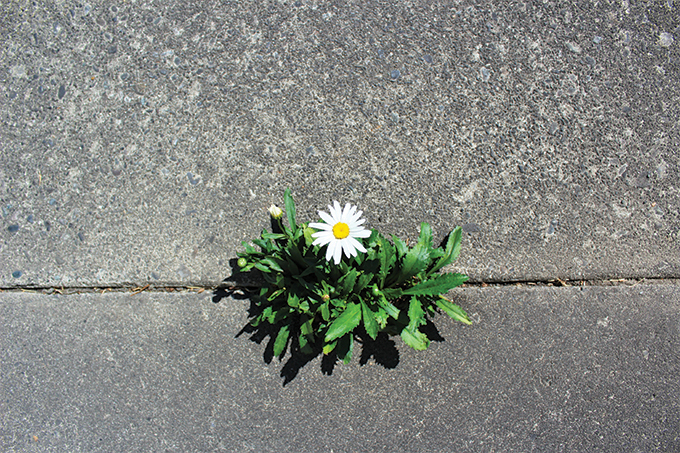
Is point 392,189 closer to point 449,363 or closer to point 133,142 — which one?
point 449,363

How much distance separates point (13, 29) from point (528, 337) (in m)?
3.33

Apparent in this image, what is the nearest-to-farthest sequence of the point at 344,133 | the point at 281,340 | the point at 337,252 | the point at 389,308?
1. the point at 337,252
2. the point at 389,308
3. the point at 281,340
4. the point at 344,133

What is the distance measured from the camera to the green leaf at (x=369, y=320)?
195cm

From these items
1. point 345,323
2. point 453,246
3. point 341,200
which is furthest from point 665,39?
point 345,323

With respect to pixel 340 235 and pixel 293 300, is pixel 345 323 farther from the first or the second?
pixel 340 235

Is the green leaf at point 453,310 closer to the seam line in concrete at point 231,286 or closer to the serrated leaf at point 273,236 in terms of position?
the seam line in concrete at point 231,286

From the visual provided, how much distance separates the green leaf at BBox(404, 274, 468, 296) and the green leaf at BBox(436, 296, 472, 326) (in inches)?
6.3

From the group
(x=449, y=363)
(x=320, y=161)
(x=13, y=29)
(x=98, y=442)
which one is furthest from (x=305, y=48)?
(x=98, y=442)

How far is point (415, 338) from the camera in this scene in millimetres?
2125

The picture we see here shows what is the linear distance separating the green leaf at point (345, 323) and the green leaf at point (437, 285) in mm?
251

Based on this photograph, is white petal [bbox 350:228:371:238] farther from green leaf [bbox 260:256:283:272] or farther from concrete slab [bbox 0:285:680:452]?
concrete slab [bbox 0:285:680:452]

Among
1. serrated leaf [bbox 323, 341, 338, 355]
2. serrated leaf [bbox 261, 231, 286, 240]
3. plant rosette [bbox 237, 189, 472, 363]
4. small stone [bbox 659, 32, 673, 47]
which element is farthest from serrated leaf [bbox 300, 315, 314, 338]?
small stone [bbox 659, 32, 673, 47]

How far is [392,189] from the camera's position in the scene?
7.86 ft

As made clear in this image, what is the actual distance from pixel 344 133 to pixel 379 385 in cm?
135
